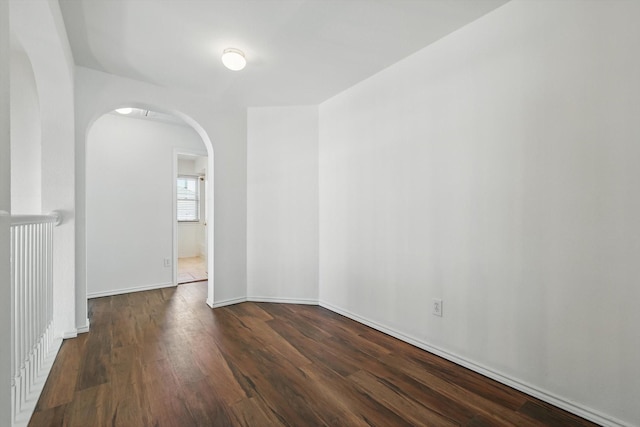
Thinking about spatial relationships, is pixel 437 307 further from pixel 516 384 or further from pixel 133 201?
pixel 133 201

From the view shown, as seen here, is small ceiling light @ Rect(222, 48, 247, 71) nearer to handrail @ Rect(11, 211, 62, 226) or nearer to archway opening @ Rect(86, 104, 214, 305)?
archway opening @ Rect(86, 104, 214, 305)

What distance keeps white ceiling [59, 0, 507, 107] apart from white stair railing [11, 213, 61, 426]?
4.53 ft

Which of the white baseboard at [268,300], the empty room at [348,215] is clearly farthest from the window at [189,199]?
the white baseboard at [268,300]

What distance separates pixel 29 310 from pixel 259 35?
2263 millimetres

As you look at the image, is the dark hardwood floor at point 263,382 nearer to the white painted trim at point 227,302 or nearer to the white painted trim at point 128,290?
the white painted trim at point 227,302

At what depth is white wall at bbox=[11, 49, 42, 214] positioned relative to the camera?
2600 millimetres

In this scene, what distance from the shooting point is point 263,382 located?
5.78ft

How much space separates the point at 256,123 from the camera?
3.43 m

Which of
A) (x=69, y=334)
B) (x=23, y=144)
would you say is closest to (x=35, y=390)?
(x=69, y=334)

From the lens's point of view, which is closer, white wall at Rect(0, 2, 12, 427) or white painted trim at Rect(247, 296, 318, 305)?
white wall at Rect(0, 2, 12, 427)

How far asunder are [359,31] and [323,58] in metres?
0.44

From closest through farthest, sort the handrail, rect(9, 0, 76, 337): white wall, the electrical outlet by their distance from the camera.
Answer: the handrail
the electrical outlet
rect(9, 0, 76, 337): white wall

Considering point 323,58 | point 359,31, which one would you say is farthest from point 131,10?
point 359,31

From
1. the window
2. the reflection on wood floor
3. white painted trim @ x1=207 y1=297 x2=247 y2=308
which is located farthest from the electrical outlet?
the window
